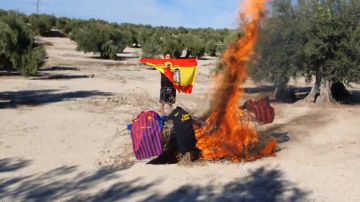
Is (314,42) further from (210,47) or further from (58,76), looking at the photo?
(210,47)

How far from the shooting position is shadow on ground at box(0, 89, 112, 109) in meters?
20.6

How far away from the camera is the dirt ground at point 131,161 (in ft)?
32.8

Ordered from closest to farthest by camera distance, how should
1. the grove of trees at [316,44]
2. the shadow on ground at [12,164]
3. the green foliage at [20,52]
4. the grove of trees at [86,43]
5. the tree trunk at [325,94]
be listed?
the shadow on ground at [12,164] < the grove of trees at [316,44] < the tree trunk at [325,94] < the grove of trees at [86,43] < the green foliage at [20,52]

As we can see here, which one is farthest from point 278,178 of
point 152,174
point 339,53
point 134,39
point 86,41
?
point 134,39

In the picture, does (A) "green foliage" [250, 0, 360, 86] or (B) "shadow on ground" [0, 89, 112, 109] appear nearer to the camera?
(B) "shadow on ground" [0, 89, 112, 109]

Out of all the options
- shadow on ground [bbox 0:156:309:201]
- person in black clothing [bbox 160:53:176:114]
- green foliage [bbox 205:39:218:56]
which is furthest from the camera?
green foliage [bbox 205:39:218:56]

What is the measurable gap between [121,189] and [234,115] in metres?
3.77

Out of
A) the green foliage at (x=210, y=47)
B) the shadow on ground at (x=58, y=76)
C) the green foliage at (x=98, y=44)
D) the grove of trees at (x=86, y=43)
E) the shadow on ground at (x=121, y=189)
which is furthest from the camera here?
the green foliage at (x=210, y=47)

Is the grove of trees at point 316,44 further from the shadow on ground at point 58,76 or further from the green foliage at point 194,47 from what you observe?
the green foliage at point 194,47

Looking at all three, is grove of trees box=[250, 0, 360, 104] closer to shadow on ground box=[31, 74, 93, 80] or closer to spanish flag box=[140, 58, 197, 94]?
spanish flag box=[140, 58, 197, 94]

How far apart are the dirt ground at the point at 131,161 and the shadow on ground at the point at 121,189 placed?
0.02 meters

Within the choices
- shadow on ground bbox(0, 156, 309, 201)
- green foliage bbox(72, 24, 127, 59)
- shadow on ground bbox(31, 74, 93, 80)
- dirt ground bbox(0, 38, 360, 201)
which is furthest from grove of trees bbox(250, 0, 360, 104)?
green foliage bbox(72, 24, 127, 59)

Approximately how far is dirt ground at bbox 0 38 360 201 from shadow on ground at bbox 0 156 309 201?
19 mm

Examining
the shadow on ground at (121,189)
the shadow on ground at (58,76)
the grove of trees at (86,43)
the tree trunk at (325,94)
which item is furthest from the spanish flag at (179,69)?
the shadow on ground at (58,76)
